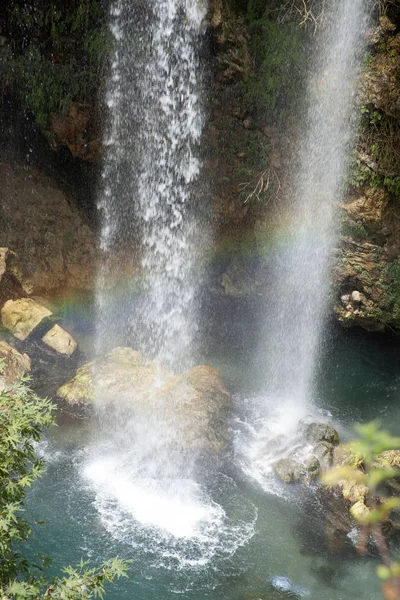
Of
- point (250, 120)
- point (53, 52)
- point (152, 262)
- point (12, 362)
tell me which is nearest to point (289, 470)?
point (12, 362)

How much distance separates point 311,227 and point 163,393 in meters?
5.28

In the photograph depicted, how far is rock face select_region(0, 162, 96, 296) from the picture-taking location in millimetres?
13375

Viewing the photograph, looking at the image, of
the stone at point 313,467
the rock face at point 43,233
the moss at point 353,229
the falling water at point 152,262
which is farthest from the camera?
the rock face at point 43,233

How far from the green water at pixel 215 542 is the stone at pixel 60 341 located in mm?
2951

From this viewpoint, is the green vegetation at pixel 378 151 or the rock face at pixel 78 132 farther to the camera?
the rock face at pixel 78 132

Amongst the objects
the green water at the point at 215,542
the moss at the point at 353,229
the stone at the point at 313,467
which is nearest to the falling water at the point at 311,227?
the moss at the point at 353,229

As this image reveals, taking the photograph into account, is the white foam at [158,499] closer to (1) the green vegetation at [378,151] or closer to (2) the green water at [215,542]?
(2) the green water at [215,542]

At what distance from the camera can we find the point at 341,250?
12.0m

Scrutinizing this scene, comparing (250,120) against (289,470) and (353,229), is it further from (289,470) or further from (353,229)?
(289,470)

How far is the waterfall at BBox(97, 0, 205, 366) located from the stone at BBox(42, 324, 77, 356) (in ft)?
2.65

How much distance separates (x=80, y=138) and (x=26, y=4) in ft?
9.83

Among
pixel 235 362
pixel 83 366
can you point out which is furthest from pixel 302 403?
pixel 83 366

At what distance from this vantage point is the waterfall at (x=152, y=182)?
11.0m

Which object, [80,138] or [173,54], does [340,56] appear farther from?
[80,138]
